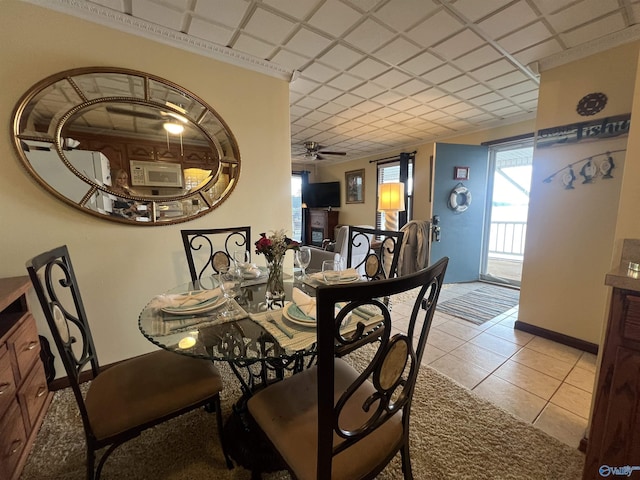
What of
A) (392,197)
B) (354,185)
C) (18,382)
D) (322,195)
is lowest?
(18,382)

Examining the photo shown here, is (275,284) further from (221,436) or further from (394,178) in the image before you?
(394,178)

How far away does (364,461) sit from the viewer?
0.81 m

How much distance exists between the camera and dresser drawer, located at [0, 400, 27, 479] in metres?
1.05

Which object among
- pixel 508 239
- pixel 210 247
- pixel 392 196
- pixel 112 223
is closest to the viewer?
pixel 112 223

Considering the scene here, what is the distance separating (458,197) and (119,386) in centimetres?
406

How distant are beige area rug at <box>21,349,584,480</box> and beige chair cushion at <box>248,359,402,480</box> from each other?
1.53 feet

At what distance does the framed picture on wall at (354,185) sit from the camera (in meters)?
6.04

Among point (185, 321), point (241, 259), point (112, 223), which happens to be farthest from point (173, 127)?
point (185, 321)

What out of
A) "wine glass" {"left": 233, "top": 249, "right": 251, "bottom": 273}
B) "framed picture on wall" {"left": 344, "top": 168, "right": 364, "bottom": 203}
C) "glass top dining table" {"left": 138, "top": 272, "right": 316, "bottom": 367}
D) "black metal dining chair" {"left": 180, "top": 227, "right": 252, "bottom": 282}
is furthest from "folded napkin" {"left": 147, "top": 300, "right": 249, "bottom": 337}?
"framed picture on wall" {"left": 344, "top": 168, "right": 364, "bottom": 203}

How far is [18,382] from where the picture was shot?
4.04 feet

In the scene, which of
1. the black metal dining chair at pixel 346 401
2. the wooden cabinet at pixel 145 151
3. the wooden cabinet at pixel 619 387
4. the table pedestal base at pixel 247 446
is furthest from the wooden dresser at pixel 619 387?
the wooden cabinet at pixel 145 151

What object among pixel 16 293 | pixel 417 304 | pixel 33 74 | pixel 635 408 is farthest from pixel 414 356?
pixel 33 74

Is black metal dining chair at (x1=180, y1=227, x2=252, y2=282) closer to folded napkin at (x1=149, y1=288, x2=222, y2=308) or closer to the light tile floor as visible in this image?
folded napkin at (x1=149, y1=288, x2=222, y2=308)

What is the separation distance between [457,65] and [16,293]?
11.1ft
